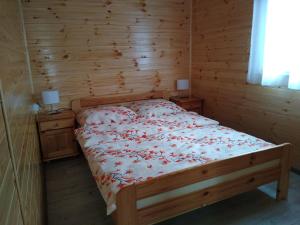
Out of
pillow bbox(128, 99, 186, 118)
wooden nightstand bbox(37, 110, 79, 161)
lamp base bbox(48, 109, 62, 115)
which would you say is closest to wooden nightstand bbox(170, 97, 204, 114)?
pillow bbox(128, 99, 186, 118)

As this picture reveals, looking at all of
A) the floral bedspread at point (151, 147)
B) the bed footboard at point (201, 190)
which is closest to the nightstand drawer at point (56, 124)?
the floral bedspread at point (151, 147)

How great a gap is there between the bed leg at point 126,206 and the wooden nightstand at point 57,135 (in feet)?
6.15

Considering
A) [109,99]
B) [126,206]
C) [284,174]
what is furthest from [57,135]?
[284,174]

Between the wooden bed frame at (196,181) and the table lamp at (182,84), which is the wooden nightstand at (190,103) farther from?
the wooden bed frame at (196,181)

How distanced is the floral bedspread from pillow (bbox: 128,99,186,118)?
0.64ft

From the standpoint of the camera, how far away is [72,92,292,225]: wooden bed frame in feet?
5.06

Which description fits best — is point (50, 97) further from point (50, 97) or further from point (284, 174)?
point (284, 174)

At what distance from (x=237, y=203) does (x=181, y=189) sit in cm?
75

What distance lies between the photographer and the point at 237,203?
213cm

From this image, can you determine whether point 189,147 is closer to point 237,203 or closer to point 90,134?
point 237,203

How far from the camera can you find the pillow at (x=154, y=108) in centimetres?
327

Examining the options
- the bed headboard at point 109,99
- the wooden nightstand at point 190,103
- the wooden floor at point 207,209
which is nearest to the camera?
the wooden floor at point 207,209

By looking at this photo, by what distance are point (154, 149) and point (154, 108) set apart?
121cm

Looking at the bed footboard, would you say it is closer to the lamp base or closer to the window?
the window
